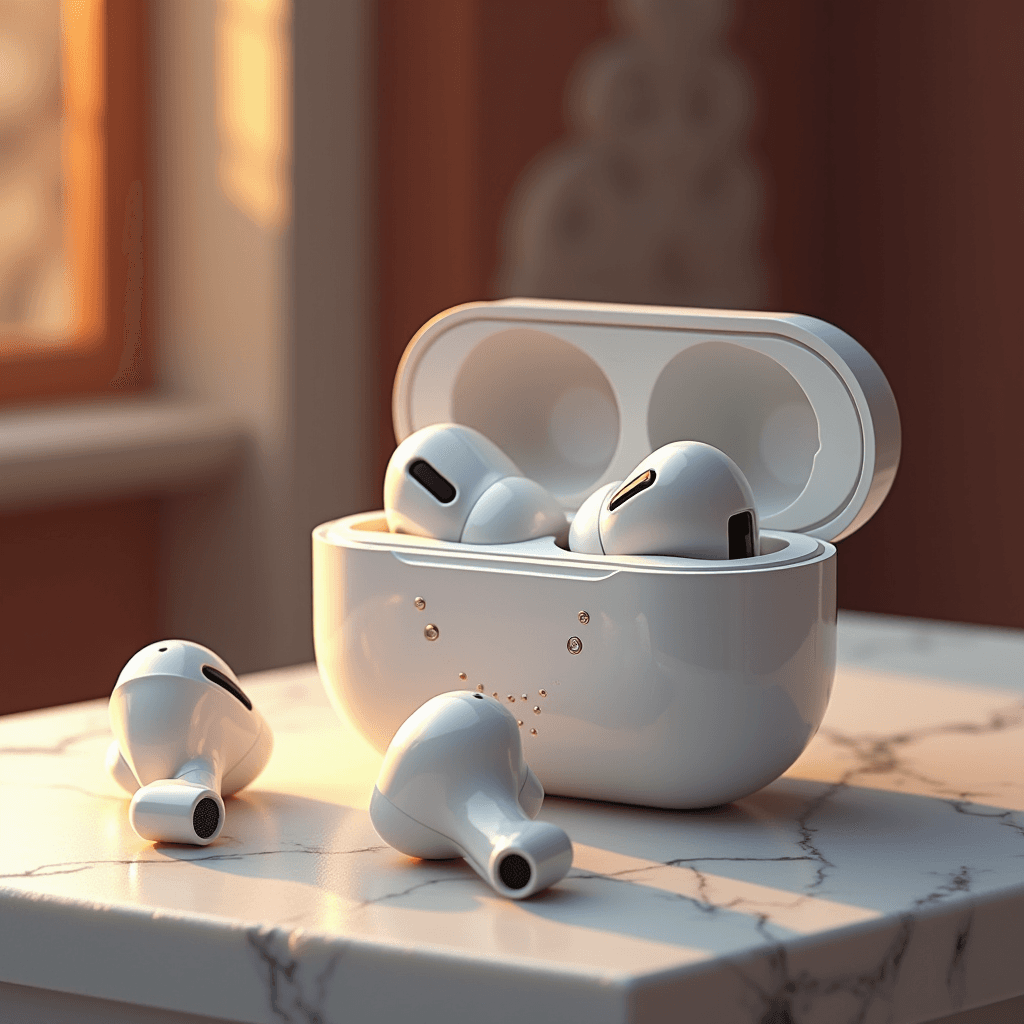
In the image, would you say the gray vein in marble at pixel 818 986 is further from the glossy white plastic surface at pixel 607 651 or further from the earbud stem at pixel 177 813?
the earbud stem at pixel 177 813

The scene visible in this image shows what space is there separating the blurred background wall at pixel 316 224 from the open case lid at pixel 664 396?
2.86 ft

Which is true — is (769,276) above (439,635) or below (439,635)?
above

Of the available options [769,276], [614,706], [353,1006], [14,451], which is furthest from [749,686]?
[769,276]

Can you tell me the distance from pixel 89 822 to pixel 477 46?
1280 mm

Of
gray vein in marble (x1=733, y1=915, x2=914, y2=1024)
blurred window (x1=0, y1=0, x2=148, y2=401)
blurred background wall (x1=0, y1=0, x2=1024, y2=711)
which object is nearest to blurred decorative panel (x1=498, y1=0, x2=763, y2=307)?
blurred background wall (x1=0, y1=0, x2=1024, y2=711)

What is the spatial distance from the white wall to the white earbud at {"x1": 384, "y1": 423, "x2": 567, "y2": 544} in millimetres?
1008

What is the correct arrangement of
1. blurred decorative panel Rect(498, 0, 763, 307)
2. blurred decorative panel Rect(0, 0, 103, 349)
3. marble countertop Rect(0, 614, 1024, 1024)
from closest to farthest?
1. marble countertop Rect(0, 614, 1024, 1024)
2. blurred decorative panel Rect(0, 0, 103, 349)
3. blurred decorative panel Rect(498, 0, 763, 307)

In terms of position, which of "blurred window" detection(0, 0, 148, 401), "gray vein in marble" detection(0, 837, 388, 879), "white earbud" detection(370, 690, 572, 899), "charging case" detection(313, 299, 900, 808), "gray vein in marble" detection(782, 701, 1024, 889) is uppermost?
"blurred window" detection(0, 0, 148, 401)

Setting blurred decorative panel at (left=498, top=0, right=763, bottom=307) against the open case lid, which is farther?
blurred decorative panel at (left=498, top=0, right=763, bottom=307)

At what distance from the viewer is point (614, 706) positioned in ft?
2.68

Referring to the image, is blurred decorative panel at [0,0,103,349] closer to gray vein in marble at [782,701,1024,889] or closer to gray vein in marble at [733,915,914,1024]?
gray vein in marble at [782,701,1024,889]

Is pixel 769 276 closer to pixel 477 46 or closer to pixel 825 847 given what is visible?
pixel 477 46

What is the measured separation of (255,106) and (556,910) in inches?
52.5

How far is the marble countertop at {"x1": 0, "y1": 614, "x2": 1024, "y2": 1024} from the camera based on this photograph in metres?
0.66
